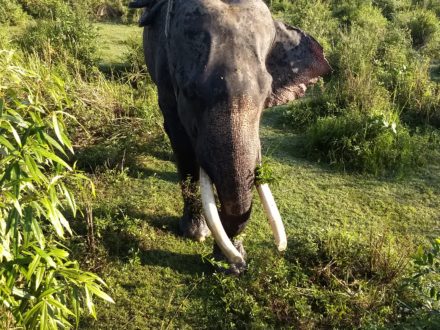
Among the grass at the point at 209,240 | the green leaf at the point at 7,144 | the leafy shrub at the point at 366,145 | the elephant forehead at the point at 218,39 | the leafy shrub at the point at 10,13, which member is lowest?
the grass at the point at 209,240

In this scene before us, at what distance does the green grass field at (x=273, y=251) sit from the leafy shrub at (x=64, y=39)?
2.24 metres

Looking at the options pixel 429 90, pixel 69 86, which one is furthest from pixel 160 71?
pixel 429 90

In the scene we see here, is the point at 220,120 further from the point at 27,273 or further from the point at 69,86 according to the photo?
the point at 69,86

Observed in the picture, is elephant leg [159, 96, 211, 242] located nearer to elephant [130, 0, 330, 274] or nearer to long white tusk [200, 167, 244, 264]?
elephant [130, 0, 330, 274]

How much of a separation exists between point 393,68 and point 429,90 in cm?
73

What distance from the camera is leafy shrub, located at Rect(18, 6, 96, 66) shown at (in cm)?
657

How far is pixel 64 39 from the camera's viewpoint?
22.2ft

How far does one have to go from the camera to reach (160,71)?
3.42 m

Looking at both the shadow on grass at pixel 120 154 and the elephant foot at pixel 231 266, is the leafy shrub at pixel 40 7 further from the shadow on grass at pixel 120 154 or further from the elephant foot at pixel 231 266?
the elephant foot at pixel 231 266

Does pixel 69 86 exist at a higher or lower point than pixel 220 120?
lower

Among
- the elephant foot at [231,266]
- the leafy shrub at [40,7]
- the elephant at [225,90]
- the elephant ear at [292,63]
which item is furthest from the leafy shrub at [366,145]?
the leafy shrub at [40,7]

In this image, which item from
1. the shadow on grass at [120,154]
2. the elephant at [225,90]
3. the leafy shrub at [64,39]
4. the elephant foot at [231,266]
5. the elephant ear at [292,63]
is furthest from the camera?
the leafy shrub at [64,39]

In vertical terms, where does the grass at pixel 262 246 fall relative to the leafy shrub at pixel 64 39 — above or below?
below

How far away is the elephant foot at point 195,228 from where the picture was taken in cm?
391
